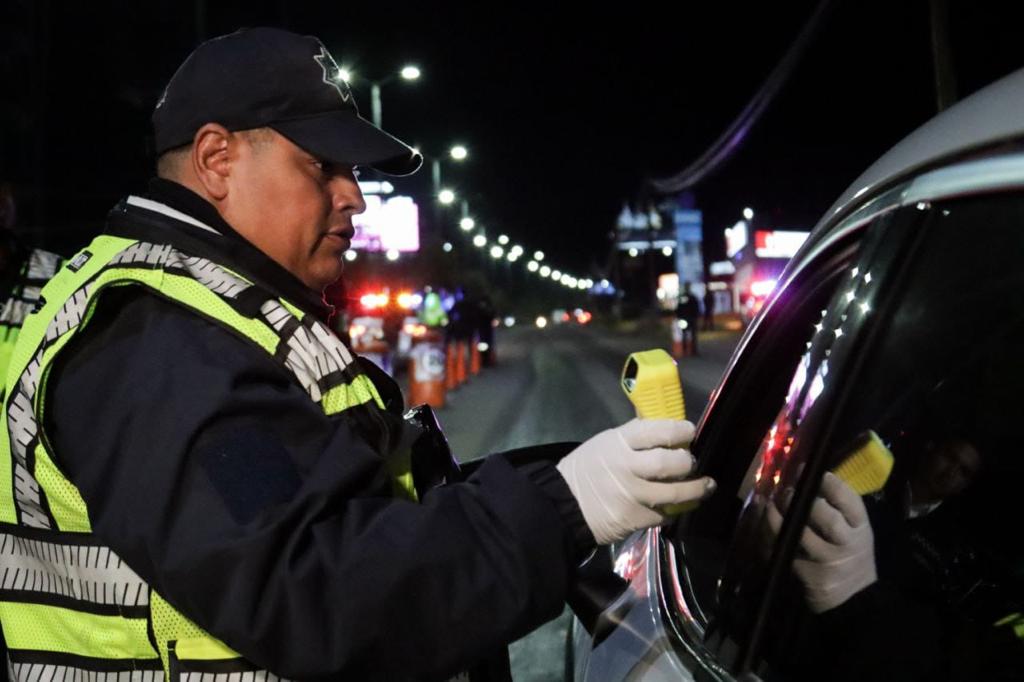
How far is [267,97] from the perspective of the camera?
1.59m

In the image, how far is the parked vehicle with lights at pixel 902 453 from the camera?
126cm

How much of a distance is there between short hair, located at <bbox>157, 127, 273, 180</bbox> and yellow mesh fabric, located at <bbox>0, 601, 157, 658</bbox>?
833mm

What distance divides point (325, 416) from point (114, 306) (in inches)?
14.9

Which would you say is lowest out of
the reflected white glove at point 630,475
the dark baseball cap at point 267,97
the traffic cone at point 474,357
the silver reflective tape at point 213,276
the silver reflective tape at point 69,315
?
the traffic cone at point 474,357

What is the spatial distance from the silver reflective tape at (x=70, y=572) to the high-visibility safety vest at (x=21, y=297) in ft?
6.24

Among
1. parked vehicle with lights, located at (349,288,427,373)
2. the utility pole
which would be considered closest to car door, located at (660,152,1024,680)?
the utility pole

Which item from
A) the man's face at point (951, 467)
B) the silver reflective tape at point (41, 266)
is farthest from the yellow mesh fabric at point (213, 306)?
the silver reflective tape at point (41, 266)

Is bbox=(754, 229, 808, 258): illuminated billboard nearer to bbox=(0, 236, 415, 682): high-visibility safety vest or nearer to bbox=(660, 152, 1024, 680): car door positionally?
bbox=(660, 152, 1024, 680): car door

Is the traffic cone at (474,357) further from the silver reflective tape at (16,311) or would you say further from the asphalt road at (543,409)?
the silver reflective tape at (16,311)

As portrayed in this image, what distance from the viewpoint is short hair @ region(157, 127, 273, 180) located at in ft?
5.34

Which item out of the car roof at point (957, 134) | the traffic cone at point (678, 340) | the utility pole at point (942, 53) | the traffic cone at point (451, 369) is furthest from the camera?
the traffic cone at point (678, 340)

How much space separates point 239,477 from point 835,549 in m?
0.97

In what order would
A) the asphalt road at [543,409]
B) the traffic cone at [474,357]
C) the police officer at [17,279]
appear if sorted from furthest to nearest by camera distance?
the traffic cone at [474,357] → the asphalt road at [543,409] → the police officer at [17,279]

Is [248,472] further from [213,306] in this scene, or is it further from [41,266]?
[41,266]
